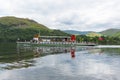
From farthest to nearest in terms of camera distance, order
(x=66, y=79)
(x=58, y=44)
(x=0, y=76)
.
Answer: (x=58, y=44) → (x=0, y=76) → (x=66, y=79)

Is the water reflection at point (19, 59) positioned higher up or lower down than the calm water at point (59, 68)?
higher up

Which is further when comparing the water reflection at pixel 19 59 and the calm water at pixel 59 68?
the water reflection at pixel 19 59

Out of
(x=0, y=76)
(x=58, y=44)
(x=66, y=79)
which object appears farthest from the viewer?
(x=58, y=44)

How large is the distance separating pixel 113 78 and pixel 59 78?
26.7ft

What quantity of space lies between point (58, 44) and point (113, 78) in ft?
473

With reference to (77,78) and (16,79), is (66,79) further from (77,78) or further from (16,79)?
(16,79)

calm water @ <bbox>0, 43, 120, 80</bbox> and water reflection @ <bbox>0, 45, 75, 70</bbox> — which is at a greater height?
water reflection @ <bbox>0, 45, 75, 70</bbox>

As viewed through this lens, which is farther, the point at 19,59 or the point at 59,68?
the point at 19,59

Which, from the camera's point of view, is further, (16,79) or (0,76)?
(0,76)

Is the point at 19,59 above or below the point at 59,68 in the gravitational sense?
above

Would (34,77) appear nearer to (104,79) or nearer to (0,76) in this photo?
(0,76)

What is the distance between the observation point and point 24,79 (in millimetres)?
37312

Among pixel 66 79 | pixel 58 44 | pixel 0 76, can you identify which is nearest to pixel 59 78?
pixel 66 79

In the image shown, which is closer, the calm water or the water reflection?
the calm water
